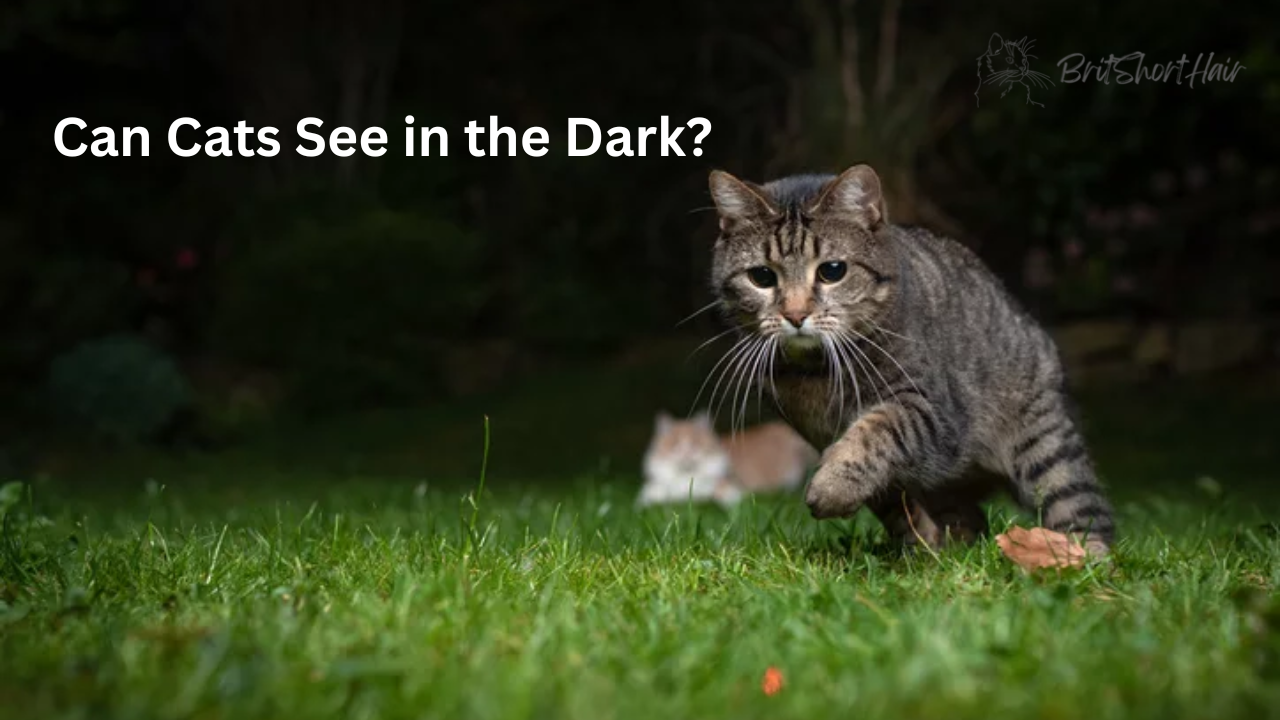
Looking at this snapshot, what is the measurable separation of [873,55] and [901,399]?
7333 millimetres

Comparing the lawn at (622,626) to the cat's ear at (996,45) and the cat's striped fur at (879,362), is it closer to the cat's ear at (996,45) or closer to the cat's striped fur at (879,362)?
the cat's striped fur at (879,362)

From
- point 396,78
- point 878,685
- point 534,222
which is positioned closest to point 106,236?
point 396,78

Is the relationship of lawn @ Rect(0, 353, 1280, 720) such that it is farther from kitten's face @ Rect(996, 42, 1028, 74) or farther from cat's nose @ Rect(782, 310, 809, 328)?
kitten's face @ Rect(996, 42, 1028, 74)

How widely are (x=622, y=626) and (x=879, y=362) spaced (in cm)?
133

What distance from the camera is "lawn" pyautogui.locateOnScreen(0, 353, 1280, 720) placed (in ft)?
6.87

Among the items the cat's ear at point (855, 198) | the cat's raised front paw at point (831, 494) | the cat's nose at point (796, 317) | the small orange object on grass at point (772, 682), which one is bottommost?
the small orange object on grass at point (772, 682)

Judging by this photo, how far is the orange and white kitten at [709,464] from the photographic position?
256 inches

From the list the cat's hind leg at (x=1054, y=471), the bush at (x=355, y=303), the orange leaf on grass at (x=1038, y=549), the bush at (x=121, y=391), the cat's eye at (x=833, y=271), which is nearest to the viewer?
the orange leaf on grass at (x=1038, y=549)

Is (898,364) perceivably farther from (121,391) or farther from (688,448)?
(121,391)

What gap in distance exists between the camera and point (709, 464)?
6648 mm

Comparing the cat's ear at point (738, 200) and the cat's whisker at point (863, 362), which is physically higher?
the cat's ear at point (738, 200)

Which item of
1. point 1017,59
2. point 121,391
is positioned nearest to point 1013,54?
point 1017,59

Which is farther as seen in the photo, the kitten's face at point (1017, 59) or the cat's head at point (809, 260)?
the kitten's face at point (1017, 59)

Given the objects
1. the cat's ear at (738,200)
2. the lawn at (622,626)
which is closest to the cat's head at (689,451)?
the lawn at (622,626)
